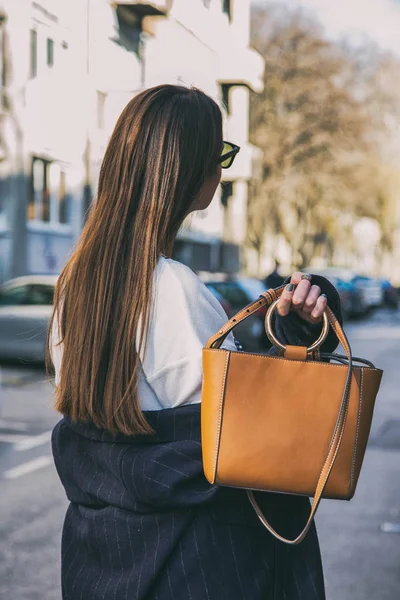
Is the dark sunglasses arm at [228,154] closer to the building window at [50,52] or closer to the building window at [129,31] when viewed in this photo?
the building window at [129,31]

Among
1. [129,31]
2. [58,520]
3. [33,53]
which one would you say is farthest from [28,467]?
[33,53]

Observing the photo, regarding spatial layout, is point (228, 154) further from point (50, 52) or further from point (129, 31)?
point (50, 52)

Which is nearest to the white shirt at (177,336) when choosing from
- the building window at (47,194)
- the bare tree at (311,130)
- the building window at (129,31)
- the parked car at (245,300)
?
the building window at (129,31)

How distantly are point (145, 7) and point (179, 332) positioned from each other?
21.6ft

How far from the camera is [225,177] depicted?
231 cm

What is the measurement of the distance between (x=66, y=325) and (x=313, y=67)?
26.7 m

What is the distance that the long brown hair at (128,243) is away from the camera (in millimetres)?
1580

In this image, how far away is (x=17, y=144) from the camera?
1948cm

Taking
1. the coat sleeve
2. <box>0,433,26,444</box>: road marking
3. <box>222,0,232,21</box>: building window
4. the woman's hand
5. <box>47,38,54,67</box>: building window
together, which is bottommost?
<box>0,433,26,444</box>: road marking

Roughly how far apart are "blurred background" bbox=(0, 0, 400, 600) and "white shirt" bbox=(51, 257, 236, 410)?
21 cm

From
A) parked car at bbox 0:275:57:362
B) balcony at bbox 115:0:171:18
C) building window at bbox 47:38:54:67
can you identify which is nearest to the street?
balcony at bbox 115:0:171:18

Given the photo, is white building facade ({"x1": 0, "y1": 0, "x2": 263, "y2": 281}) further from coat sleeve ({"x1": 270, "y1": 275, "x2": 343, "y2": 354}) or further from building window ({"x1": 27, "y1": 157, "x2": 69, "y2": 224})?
coat sleeve ({"x1": 270, "y1": 275, "x2": 343, "y2": 354})

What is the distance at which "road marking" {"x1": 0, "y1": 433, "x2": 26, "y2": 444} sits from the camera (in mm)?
7719

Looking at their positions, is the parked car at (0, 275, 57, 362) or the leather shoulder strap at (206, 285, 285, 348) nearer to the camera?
the leather shoulder strap at (206, 285, 285, 348)
